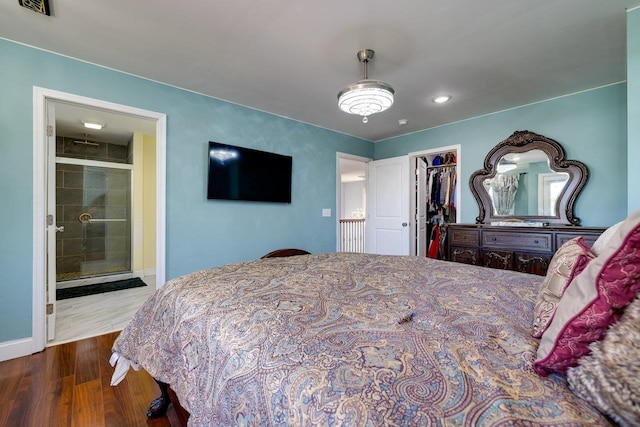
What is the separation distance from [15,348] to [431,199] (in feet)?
18.0

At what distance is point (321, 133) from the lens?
4145 mm

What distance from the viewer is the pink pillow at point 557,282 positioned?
31.2 inches

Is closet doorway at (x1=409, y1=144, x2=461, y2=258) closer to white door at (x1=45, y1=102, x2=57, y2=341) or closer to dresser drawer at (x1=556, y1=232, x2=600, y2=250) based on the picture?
dresser drawer at (x1=556, y1=232, x2=600, y2=250)

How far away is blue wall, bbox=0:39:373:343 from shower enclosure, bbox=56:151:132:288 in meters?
2.80

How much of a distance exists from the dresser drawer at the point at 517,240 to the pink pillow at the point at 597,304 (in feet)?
8.71

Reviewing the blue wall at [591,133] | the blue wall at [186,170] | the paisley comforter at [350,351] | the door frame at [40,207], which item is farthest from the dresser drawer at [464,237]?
the door frame at [40,207]

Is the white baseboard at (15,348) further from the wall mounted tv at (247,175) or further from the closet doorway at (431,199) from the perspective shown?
the closet doorway at (431,199)

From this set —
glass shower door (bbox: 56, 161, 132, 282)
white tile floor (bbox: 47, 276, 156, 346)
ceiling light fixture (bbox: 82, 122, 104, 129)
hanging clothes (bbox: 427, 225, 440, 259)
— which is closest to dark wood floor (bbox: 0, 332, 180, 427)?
white tile floor (bbox: 47, 276, 156, 346)

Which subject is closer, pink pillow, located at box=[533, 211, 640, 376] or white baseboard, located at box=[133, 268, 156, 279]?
pink pillow, located at box=[533, 211, 640, 376]

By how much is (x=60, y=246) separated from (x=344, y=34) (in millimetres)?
5477

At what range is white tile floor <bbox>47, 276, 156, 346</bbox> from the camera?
2.64m

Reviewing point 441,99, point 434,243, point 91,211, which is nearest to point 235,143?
point 441,99

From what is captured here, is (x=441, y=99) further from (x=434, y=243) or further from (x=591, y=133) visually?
(x=434, y=243)

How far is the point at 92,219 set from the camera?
4.82m
